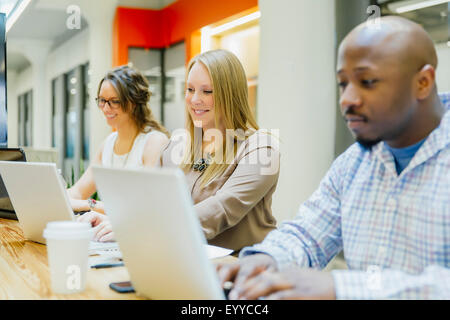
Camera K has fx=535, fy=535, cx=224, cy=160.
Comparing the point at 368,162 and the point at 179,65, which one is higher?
the point at 179,65

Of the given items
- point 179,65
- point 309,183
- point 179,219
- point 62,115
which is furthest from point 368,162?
point 62,115

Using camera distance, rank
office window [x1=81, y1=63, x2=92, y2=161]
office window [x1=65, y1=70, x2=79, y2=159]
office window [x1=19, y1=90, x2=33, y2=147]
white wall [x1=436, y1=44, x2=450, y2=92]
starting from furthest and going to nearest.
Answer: office window [x1=19, y1=90, x2=33, y2=147], office window [x1=65, y1=70, x2=79, y2=159], office window [x1=81, y1=63, x2=92, y2=161], white wall [x1=436, y1=44, x2=450, y2=92]

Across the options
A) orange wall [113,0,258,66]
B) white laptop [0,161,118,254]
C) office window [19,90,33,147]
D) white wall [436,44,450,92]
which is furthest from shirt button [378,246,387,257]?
office window [19,90,33,147]

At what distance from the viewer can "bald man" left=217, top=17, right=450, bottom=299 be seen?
39.9 inches

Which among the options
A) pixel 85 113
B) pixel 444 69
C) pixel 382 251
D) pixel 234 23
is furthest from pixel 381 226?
pixel 85 113

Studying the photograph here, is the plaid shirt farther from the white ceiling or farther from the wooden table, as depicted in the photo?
the white ceiling

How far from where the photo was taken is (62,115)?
1120 centimetres

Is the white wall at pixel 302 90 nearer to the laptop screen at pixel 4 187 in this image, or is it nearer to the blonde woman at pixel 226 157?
the blonde woman at pixel 226 157

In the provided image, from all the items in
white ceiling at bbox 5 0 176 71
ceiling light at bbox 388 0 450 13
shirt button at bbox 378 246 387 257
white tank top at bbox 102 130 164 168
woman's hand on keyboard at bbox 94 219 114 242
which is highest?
white ceiling at bbox 5 0 176 71

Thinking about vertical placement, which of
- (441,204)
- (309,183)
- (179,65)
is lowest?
(309,183)

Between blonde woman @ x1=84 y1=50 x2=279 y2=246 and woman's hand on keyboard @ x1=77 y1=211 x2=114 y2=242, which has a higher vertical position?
blonde woman @ x1=84 y1=50 x2=279 y2=246

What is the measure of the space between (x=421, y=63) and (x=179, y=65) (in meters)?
6.17

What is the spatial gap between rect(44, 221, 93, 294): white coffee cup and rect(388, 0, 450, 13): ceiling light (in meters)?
3.17

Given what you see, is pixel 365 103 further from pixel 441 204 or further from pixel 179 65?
pixel 179 65
